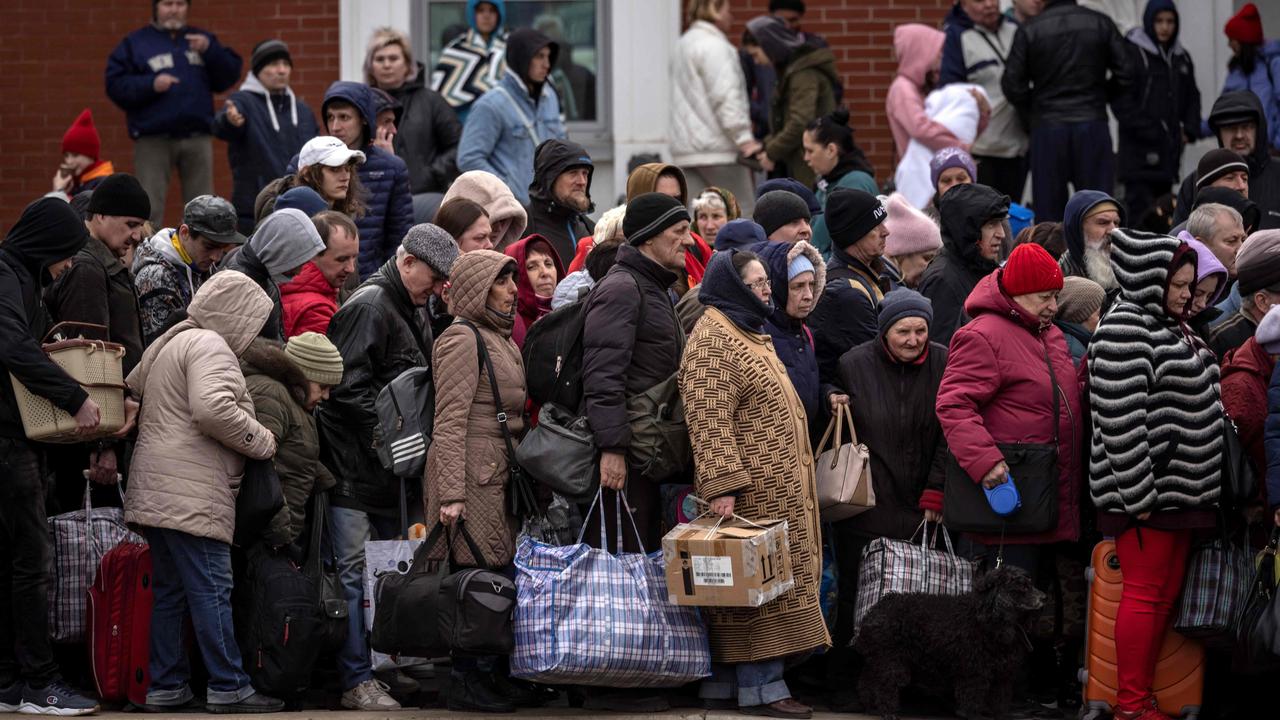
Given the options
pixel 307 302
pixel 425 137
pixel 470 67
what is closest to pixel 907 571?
pixel 307 302

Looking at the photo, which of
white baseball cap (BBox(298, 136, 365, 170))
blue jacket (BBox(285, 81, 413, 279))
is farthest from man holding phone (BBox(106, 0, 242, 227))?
white baseball cap (BBox(298, 136, 365, 170))

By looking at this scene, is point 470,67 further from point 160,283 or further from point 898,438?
point 898,438

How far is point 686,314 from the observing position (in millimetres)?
8719

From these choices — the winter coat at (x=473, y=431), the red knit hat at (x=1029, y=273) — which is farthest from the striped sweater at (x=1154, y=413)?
the winter coat at (x=473, y=431)

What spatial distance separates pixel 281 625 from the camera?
26.2 feet

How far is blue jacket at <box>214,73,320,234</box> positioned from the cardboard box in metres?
5.28

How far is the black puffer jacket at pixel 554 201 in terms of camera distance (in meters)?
9.74

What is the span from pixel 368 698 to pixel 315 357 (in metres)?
1.53

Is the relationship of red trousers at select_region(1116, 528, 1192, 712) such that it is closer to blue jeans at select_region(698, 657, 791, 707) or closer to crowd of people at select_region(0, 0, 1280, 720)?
crowd of people at select_region(0, 0, 1280, 720)

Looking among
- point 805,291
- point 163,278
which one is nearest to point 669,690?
point 805,291

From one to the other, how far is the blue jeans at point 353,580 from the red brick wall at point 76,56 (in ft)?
20.8

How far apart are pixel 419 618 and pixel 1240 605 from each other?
3.47m

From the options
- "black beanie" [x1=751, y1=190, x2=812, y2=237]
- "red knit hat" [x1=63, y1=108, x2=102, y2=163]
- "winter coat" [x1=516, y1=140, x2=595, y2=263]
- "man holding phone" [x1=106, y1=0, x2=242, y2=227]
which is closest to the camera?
"black beanie" [x1=751, y1=190, x2=812, y2=237]

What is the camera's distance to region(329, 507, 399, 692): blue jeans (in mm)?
8297
